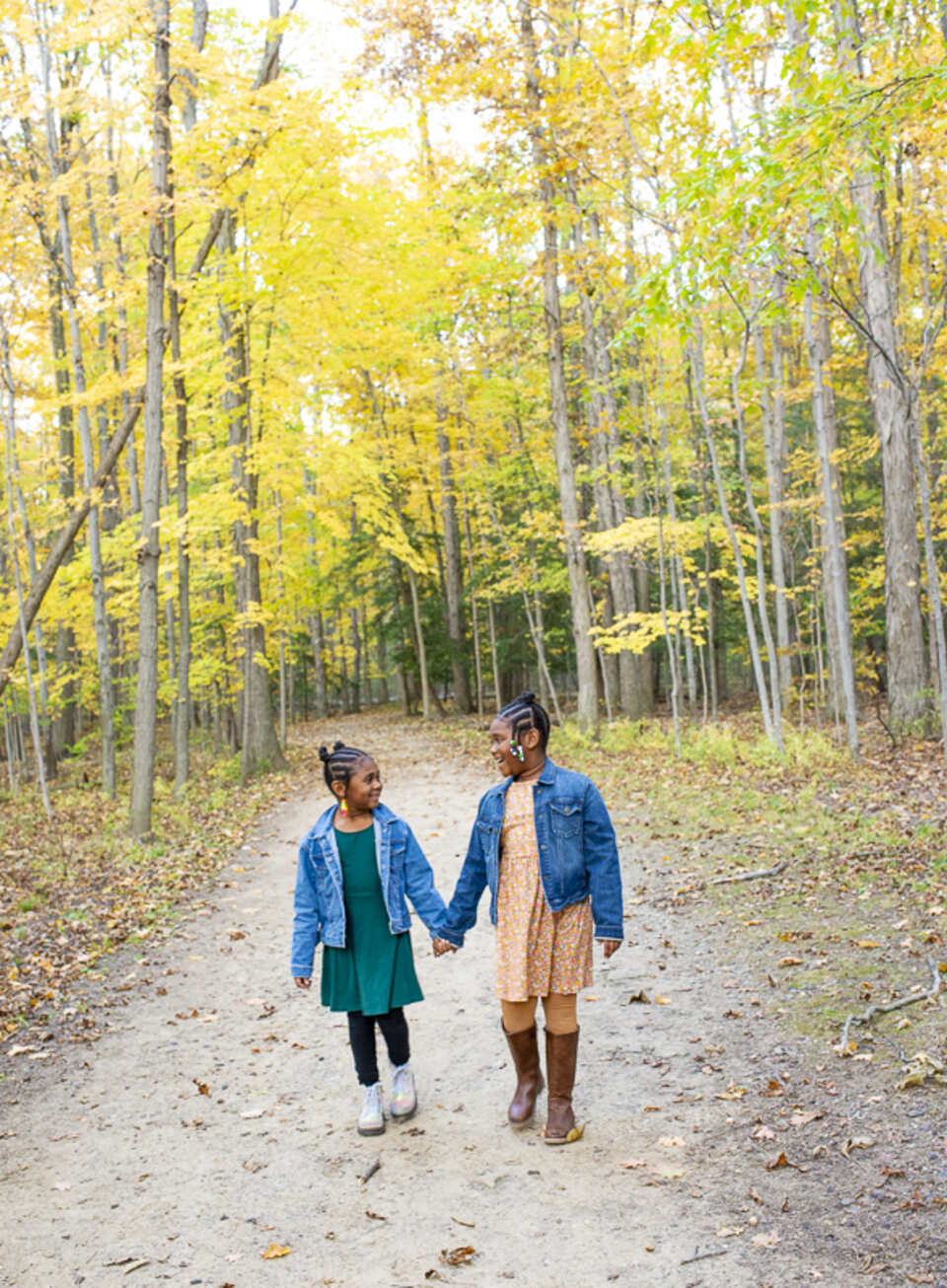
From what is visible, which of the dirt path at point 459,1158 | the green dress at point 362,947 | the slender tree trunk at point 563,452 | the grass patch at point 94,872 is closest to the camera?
the dirt path at point 459,1158

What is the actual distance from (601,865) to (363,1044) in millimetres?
1343

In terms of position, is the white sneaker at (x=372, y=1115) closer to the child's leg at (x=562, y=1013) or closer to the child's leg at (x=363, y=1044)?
the child's leg at (x=363, y=1044)

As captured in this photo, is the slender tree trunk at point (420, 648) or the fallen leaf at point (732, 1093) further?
the slender tree trunk at point (420, 648)

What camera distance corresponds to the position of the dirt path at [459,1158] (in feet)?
10.3

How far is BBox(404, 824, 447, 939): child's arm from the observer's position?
13.7 ft

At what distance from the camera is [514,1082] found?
4.66 meters

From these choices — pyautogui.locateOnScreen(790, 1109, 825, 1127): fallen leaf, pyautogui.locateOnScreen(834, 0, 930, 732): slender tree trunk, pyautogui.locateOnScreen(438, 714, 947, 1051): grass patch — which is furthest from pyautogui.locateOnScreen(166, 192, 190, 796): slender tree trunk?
pyautogui.locateOnScreen(790, 1109, 825, 1127): fallen leaf

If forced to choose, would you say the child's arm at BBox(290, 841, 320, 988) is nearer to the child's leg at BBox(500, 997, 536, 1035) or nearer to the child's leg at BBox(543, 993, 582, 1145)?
the child's leg at BBox(500, 997, 536, 1035)

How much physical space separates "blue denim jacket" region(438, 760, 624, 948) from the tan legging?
31cm

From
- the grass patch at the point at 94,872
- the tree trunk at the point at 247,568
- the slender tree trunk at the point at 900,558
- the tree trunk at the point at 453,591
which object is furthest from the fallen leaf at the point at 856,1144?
the tree trunk at the point at 453,591

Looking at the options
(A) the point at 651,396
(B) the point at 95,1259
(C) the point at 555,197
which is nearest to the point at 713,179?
(B) the point at 95,1259

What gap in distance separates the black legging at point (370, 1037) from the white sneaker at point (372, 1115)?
0.14 ft

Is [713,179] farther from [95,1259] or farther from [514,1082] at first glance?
[95,1259]

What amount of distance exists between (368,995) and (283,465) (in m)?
14.5
